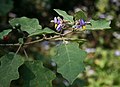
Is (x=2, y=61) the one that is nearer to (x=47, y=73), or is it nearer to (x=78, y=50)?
(x=47, y=73)

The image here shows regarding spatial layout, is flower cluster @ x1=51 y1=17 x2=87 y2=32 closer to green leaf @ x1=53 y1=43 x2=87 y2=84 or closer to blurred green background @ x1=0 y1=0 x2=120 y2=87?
green leaf @ x1=53 y1=43 x2=87 y2=84

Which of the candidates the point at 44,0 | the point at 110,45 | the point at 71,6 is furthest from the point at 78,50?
the point at 110,45

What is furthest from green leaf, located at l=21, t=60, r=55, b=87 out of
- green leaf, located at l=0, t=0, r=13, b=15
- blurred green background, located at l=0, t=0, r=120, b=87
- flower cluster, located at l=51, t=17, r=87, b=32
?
blurred green background, located at l=0, t=0, r=120, b=87

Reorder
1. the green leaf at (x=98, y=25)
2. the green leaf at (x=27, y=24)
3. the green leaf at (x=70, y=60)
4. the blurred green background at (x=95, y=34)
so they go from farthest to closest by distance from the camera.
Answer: the blurred green background at (x=95, y=34)
the green leaf at (x=27, y=24)
the green leaf at (x=98, y=25)
the green leaf at (x=70, y=60)

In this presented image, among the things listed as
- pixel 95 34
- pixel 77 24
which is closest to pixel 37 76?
pixel 77 24

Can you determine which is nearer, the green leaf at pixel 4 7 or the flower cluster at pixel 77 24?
the flower cluster at pixel 77 24

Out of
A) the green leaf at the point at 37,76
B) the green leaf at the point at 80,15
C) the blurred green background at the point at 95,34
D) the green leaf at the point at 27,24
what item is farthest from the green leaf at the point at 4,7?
the green leaf at the point at 80,15

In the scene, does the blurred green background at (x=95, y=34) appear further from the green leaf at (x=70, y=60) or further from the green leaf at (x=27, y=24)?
the green leaf at (x=70, y=60)
